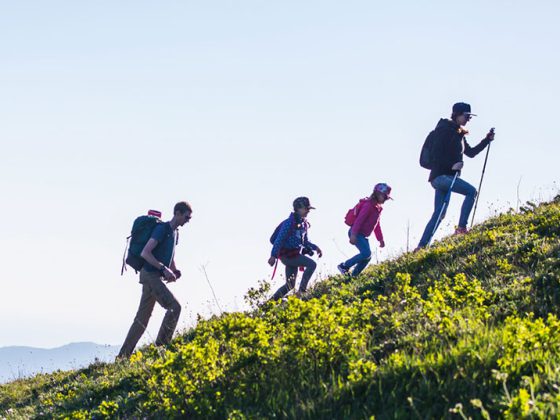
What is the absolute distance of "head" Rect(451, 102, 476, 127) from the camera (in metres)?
15.0

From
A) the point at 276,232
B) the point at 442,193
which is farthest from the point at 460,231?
the point at 276,232

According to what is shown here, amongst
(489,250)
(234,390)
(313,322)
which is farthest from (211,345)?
(489,250)

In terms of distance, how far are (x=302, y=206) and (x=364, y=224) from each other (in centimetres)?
135

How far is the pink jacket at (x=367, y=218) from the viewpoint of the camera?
14.9 m

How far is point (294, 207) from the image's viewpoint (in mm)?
14547

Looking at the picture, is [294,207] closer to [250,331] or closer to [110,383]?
[110,383]

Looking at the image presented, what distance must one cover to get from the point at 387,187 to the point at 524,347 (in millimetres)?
8762

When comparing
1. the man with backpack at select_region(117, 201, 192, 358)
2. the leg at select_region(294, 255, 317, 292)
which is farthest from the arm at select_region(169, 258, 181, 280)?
the leg at select_region(294, 255, 317, 292)

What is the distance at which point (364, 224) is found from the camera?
49.0 ft

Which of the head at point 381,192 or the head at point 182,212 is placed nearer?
the head at point 182,212

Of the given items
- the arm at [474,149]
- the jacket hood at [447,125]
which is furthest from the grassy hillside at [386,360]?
the arm at [474,149]

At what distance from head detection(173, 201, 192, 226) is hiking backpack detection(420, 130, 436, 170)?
4.79 m

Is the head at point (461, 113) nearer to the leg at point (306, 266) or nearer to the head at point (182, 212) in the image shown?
the leg at point (306, 266)

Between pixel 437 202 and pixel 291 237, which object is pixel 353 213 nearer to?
pixel 291 237
